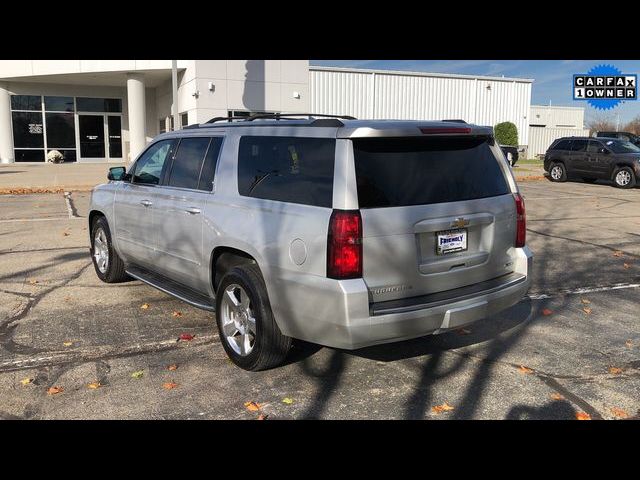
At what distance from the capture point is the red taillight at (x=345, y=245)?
3.51m

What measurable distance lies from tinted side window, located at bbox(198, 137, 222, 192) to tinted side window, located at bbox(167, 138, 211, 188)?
3.1 inches

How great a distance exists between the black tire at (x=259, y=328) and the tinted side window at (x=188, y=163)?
111 centimetres

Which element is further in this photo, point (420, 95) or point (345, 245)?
point (420, 95)

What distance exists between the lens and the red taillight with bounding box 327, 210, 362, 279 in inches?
138

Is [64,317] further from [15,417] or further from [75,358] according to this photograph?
[15,417]

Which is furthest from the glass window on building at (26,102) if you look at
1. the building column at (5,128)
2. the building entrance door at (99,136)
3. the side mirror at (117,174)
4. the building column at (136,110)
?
the side mirror at (117,174)

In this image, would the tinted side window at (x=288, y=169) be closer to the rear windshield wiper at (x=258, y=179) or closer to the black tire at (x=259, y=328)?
the rear windshield wiper at (x=258, y=179)

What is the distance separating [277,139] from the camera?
13.8 feet

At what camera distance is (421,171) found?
390 centimetres

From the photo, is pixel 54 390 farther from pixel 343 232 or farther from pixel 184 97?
pixel 184 97

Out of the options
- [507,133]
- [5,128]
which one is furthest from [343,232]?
[507,133]

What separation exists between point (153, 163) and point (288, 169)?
2.21 meters

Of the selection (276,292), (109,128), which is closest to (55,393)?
(276,292)

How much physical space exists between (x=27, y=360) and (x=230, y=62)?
834 inches
